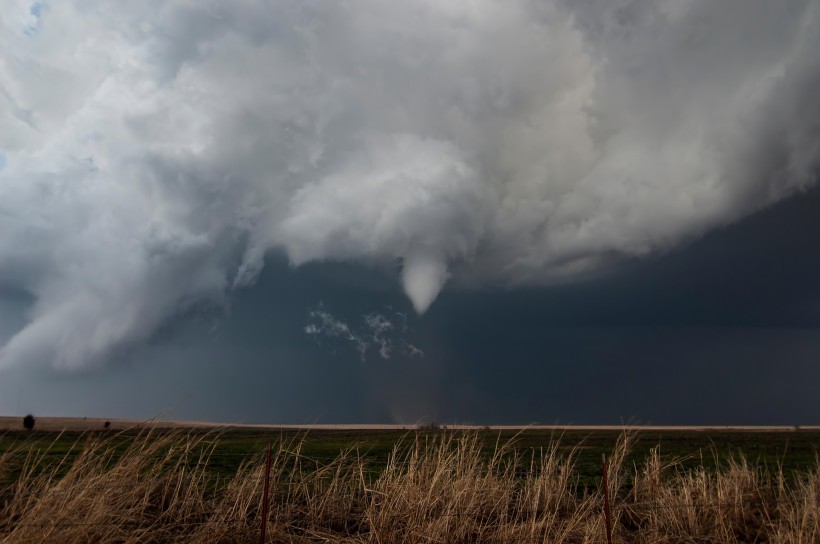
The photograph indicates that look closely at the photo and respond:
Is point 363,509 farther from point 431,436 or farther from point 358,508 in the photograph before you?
point 431,436

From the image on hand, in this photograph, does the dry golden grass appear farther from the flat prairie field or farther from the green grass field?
the green grass field

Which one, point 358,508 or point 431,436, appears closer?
point 358,508

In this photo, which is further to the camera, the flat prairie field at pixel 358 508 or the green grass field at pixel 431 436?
the green grass field at pixel 431 436

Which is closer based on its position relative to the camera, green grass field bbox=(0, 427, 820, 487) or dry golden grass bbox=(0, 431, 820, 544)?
dry golden grass bbox=(0, 431, 820, 544)

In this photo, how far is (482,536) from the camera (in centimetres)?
1142

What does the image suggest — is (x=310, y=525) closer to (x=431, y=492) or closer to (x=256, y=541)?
(x=256, y=541)

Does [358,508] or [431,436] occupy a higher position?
[431,436]

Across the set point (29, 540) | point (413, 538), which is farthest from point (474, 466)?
point (29, 540)

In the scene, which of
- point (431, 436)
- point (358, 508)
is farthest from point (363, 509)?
point (431, 436)

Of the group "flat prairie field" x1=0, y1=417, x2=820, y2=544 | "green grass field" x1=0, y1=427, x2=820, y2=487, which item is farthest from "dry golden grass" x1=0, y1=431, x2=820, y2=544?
"green grass field" x1=0, y1=427, x2=820, y2=487

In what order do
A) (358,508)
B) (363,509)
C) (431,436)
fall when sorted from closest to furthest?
(363,509)
(358,508)
(431,436)

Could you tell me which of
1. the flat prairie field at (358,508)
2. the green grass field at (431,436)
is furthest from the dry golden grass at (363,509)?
the green grass field at (431,436)

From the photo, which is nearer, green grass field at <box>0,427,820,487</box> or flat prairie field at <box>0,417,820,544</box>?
flat prairie field at <box>0,417,820,544</box>

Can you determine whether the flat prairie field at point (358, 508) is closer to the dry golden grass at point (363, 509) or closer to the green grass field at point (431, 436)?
the dry golden grass at point (363, 509)
